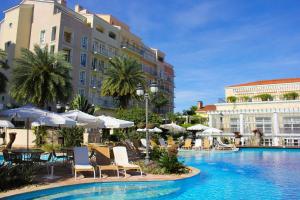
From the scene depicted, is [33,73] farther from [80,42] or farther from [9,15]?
[9,15]

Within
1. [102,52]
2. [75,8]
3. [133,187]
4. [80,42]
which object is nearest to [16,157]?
[133,187]

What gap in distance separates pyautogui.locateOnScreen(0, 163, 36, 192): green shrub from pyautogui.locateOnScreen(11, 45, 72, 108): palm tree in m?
19.0

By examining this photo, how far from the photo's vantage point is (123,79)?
35.5 metres

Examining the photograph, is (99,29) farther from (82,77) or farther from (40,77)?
(40,77)

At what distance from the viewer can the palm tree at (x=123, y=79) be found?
3531 centimetres

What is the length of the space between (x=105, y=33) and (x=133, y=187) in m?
41.2

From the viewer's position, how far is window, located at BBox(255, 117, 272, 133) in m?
42.1

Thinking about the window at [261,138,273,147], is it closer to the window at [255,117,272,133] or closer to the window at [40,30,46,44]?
the window at [255,117,272,133]

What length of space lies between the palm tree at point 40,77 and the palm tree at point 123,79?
750cm

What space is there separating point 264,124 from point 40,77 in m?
30.1

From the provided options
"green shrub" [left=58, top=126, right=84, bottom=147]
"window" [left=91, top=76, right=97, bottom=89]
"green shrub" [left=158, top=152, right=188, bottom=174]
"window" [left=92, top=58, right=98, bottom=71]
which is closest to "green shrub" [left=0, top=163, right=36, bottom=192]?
"green shrub" [left=158, top=152, right=188, bottom=174]

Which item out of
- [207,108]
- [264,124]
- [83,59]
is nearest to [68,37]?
[83,59]

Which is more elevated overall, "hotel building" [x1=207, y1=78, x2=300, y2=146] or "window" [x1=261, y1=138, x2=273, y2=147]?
"hotel building" [x1=207, y1=78, x2=300, y2=146]

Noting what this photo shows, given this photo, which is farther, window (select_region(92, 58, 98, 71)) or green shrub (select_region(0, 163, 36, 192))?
window (select_region(92, 58, 98, 71))
